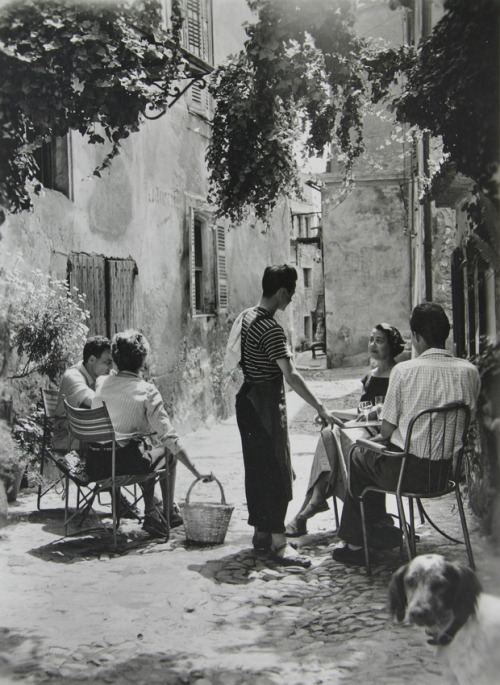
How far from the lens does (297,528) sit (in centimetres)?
564

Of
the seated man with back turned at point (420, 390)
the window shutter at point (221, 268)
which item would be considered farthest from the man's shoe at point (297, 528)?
the window shutter at point (221, 268)

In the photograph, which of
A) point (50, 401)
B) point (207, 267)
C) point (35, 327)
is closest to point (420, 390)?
point (50, 401)

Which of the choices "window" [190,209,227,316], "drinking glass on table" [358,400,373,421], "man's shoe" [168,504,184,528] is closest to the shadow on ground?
"man's shoe" [168,504,184,528]

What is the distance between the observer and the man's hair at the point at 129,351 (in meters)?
5.57

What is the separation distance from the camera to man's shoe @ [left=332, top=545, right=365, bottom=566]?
4.97 meters

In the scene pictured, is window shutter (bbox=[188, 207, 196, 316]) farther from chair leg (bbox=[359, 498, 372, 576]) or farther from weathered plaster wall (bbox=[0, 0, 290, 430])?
chair leg (bbox=[359, 498, 372, 576])

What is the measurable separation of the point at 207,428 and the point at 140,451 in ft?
20.7

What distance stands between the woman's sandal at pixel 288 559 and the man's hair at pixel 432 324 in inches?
61.2

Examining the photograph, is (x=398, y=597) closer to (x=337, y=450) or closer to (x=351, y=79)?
(x=337, y=450)

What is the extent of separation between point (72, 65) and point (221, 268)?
25.9 ft

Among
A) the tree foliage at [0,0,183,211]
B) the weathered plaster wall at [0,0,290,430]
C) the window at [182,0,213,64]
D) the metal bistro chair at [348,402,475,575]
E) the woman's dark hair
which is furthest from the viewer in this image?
the window at [182,0,213,64]

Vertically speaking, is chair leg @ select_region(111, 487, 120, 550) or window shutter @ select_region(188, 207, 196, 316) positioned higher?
window shutter @ select_region(188, 207, 196, 316)

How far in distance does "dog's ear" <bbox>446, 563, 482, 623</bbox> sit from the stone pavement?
1.86ft

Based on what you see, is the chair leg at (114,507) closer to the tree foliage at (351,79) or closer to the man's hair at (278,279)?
the man's hair at (278,279)
